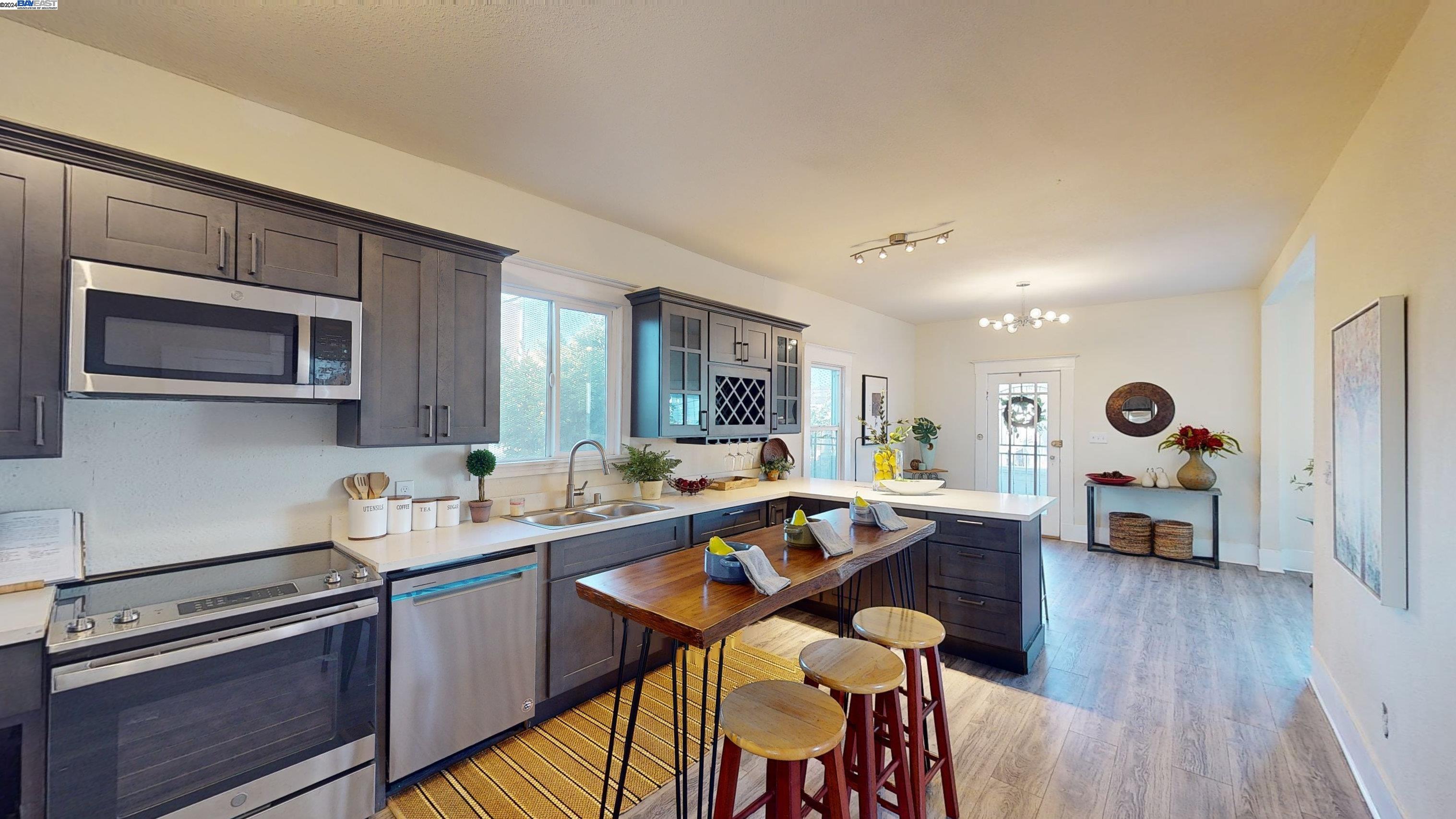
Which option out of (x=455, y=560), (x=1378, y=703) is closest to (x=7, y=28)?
(x=455, y=560)

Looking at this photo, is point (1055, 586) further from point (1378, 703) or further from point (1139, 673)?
point (1378, 703)

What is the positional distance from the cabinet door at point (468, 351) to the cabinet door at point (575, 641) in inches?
33.6

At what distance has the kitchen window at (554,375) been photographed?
3102mm

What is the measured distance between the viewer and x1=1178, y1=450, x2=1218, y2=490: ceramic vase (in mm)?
5469

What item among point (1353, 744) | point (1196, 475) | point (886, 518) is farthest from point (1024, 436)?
point (886, 518)

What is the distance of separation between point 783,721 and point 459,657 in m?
1.44

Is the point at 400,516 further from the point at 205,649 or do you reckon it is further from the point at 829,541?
the point at 829,541

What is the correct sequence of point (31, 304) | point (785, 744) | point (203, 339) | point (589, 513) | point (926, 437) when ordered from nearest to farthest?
point (785, 744)
point (31, 304)
point (203, 339)
point (589, 513)
point (926, 437)

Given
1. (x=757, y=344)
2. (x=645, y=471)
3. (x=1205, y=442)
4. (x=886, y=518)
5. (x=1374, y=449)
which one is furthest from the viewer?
(x=1205, y=442)

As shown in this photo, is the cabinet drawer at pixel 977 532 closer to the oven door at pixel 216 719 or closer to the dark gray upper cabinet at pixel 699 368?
the dark gray upper cabinet at pixel 699 368

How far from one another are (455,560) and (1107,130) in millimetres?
3324

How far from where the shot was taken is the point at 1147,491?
19.2 feet

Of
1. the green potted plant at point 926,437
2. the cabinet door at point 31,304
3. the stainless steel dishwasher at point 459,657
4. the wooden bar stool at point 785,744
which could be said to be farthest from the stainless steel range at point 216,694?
the green potted plant at point 926,437

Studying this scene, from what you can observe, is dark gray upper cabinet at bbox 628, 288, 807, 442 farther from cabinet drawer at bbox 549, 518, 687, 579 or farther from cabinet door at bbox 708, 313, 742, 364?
cabinet drawer at bbox 549, 518, 687, 579
